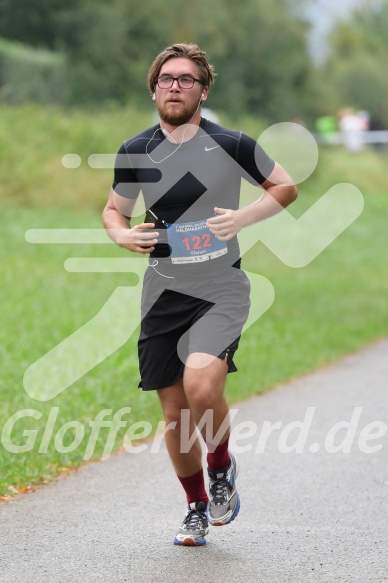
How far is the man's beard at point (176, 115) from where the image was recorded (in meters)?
5.54

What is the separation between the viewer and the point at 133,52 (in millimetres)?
46250

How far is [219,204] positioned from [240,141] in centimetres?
31

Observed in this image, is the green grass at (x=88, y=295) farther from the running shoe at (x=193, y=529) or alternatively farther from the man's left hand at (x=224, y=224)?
the man's left hand at (x=224, y=224)

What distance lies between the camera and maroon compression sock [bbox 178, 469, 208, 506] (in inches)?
230

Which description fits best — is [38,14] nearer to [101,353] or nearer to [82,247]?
[82,247]

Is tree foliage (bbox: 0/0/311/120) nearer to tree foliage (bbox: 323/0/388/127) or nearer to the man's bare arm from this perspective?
tree foliage (bbox: 323/0/388/127)

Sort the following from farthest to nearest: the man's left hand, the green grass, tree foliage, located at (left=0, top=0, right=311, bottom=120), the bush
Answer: tree foliage, located at (left=0, top=0, right=311, bottom=120) → the bush → the green grass → the man's left hand

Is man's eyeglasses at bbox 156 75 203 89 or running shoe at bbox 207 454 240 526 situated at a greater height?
man's eyeglasses at bbox 156 75 203 89

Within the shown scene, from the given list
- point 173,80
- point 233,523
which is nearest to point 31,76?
point 233,523

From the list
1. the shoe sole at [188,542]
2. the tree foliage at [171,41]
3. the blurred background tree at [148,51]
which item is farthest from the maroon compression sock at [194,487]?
the tree foliage at [171,41]

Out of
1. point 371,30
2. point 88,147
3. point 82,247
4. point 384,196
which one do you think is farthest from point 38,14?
point 371,30

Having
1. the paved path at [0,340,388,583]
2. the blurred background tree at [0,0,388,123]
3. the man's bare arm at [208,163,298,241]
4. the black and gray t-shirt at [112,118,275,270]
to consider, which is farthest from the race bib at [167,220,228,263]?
the blurred background tree at [0,0,388,123]

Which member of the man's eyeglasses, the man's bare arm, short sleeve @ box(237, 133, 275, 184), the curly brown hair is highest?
the curly brown hair

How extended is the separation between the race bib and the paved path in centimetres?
134
